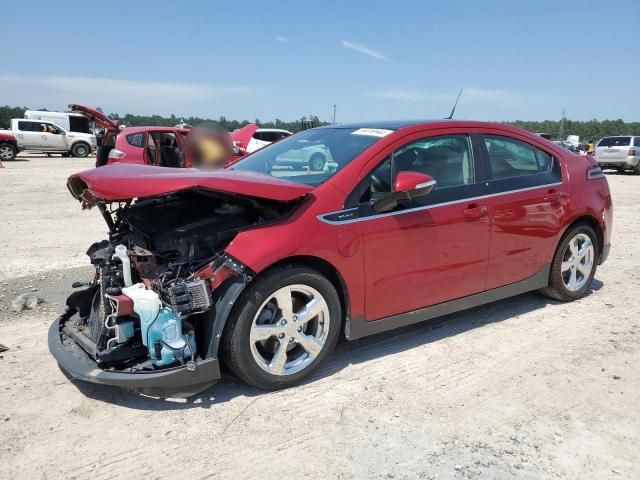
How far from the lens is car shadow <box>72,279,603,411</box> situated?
3.21 metres

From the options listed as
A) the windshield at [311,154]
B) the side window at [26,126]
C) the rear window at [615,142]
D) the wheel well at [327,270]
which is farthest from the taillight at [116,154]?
the rear window at [615,142]

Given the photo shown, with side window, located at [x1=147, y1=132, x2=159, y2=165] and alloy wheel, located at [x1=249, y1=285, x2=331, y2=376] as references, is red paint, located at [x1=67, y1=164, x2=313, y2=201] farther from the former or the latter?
side window, located at [x1=147, y1=132, x2=159, y2=165]

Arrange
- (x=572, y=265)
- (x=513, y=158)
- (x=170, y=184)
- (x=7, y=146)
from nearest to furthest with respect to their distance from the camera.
A: (x=170, y=184), (x=513, y=158), (x=572, y=265), (x=7, y=146)

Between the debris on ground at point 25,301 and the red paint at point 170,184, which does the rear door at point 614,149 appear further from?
the debris on ground at point 25,301

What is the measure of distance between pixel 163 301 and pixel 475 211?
240 centimetres

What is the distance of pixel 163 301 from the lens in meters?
3.09

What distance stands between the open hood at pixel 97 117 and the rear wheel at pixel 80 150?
55.8 ft

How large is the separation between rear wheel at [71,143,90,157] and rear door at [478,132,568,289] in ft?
92.9

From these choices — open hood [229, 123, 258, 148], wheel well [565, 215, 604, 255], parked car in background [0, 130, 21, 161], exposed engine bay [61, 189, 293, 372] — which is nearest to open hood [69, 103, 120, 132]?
open hood [229, 123, 258, 148]

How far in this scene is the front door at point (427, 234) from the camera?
3551 mm

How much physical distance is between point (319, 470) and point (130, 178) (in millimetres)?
1913

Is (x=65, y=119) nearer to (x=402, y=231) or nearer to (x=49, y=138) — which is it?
(x=49, y=138)

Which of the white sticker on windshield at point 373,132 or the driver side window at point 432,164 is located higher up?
the white sticker on windshield at point 373,132

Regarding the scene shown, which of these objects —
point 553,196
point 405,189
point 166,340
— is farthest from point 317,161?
point 553,196
